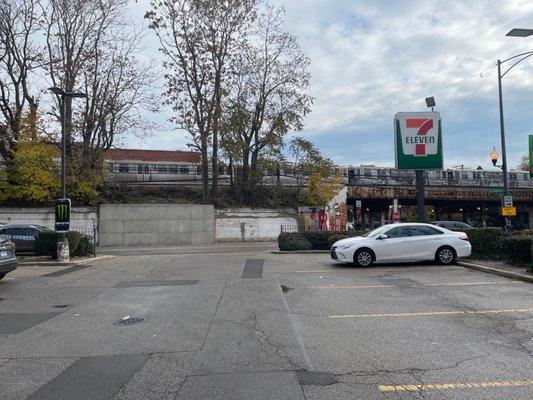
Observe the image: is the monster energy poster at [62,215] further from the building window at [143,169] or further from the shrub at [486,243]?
the building window at [143,169]

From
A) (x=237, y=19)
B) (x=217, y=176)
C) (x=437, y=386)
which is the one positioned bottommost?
(x=437, y=386)

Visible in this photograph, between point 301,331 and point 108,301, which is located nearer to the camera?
point 301,331

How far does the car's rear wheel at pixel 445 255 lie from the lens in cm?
1675

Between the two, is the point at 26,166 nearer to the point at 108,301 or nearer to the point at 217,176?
the point at 217,176

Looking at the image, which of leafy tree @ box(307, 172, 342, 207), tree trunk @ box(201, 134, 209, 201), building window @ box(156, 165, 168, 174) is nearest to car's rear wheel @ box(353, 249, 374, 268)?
leafy tree @ box(307, 172, 342, 207)

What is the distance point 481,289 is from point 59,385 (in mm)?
9538


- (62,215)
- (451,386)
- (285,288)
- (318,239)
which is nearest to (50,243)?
(62,215)

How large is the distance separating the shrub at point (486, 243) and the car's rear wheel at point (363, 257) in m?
3.82

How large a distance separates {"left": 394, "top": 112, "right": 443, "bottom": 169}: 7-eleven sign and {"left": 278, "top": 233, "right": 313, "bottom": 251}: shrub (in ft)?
18.8

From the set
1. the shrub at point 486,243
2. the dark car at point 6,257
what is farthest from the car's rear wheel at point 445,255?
the dark car at point 6,257

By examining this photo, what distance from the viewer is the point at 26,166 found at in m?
34.3

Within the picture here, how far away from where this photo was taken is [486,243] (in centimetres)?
1747

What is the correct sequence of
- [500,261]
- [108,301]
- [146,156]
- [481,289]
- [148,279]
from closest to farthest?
[108,301] < [481,289] < [148,279] < [500,261] < [146,156]

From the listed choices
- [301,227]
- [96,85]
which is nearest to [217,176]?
[301,227]
